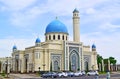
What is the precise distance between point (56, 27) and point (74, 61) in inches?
435

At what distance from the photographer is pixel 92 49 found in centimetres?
8906

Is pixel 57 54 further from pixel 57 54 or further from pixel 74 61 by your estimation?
pixel 74 61

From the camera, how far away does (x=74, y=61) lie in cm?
8019

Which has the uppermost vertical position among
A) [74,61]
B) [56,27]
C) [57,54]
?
[56,27]

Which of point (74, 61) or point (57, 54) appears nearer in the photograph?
point (57, 54)

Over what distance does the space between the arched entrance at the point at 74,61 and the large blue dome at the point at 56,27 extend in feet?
23.7

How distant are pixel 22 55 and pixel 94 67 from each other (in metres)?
22.1

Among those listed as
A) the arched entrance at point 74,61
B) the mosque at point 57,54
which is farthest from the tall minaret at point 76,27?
the arched entrance at point 74,61

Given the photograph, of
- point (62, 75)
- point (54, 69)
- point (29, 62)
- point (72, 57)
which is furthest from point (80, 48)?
point (62, 75)

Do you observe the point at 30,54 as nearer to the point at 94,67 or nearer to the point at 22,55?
the point at 22,55

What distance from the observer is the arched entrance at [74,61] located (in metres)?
79.2

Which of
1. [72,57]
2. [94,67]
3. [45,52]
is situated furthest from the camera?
[94,67]

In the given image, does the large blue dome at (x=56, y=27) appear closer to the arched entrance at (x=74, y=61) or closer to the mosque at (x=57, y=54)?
the mosque at (x=57, y=54)

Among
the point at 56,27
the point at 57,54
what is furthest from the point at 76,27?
the point at 57,54
